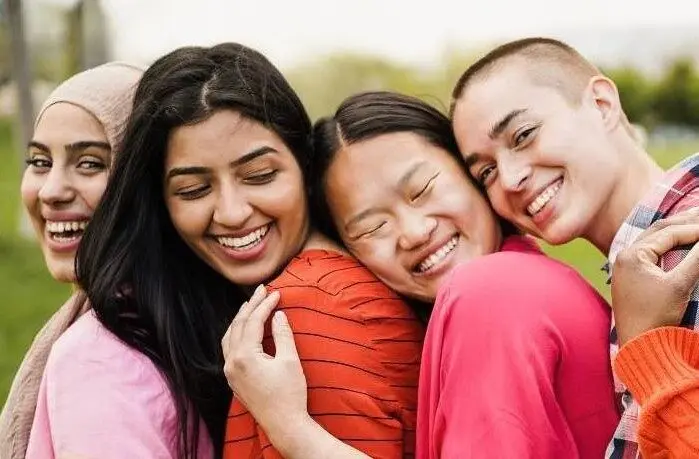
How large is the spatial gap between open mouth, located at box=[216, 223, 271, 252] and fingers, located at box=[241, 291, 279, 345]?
0.31 meters

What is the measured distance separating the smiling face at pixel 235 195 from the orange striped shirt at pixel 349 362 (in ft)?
0.67

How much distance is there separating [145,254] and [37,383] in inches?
→ 25.1

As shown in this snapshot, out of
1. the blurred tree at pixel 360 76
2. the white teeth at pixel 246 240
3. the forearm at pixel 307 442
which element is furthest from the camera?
the blurred tree at pixel 360 76

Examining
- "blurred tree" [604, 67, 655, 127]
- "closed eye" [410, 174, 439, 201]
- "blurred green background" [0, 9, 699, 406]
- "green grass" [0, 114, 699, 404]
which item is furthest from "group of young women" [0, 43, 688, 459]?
"blurred tree" [604, 67, 655, 127]

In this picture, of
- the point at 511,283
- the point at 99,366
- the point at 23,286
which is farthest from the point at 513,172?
the point at 23,286

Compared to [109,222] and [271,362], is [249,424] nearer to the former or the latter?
[271,362]

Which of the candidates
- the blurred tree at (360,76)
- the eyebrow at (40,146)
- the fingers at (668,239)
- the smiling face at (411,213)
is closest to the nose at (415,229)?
the smiling face at (411,213)

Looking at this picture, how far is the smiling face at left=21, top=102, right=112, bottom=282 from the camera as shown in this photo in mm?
3148

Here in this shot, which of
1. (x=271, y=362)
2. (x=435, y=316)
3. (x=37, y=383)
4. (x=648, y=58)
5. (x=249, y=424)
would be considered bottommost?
(x=648, y=58)

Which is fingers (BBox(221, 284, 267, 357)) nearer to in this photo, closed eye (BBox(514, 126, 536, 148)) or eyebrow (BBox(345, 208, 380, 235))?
eyebrow (BBox(345, 208, 380, 235))

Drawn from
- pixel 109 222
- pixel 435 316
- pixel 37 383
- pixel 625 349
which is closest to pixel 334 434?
pixel 435 316

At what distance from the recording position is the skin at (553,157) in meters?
2.72

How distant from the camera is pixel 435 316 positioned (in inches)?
94.9

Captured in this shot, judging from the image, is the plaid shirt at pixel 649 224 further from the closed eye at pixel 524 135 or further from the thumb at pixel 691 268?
the closed eye at pixel 524 135
